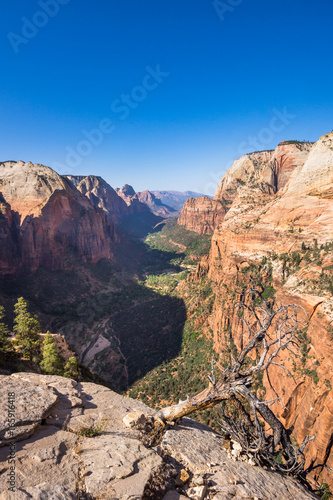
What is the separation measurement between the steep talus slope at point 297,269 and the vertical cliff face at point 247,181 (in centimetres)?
1673

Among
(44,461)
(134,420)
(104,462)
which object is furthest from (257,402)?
(44,461)

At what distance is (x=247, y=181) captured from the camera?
96938 mm

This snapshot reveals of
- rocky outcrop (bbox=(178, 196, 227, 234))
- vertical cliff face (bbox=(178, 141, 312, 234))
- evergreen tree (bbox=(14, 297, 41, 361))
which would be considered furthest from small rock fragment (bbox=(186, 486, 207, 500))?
rocky outcrop (bbox=(178, 196, 227, 234))

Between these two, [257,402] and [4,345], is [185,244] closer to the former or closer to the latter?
[4,345]

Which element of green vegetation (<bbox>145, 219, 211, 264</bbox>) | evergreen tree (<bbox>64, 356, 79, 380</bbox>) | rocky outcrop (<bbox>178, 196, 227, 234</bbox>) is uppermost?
rocky outcrop (<bbox>178, 196, 227, 234</bbox>)

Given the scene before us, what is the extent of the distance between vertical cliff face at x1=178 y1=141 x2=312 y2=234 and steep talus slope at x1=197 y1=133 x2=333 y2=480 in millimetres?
16732

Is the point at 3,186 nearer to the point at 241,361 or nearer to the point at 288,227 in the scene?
the point at 288,227

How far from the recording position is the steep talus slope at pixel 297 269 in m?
17.5

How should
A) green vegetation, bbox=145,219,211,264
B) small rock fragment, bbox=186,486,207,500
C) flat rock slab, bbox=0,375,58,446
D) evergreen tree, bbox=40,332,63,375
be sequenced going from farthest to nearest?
green vegetation, bbox=145,219,211,264 → evergreen tree, bbox=40,332,63,375 → flat rock slab, bbox=0,375,58,446 → small rock fragment, bbox=186,486,207,500

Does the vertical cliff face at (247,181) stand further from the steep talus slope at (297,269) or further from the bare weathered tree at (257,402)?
the bare weathered tree at (257,402)

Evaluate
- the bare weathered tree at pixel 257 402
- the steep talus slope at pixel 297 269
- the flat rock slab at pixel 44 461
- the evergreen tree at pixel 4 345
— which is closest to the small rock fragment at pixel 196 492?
the bare weathered tree at pixel 257 402

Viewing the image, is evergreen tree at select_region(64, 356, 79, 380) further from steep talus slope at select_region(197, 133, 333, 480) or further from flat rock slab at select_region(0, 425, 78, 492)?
steep talus slope at select_region(197, 133, 333, 480)

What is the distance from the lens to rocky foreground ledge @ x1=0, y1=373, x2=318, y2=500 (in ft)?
16.7

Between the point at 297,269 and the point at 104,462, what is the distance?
95.0ft
